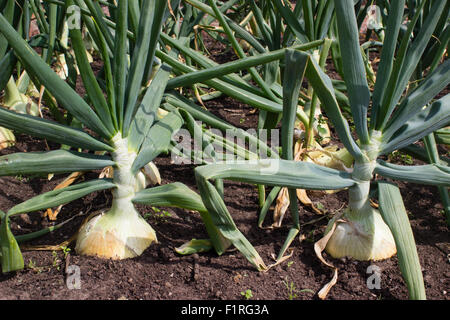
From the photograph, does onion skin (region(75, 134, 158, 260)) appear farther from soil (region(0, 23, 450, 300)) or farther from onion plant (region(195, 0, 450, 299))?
onion plant (region(195, 0, 450, 299))

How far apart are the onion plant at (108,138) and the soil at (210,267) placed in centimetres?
6

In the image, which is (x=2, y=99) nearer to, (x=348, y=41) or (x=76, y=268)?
(x=76, y=268)

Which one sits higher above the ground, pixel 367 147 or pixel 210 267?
pixel 367 147

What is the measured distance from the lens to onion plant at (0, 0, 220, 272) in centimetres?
144

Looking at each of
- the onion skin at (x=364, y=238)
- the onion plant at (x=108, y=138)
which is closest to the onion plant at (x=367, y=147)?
the onion skin at (x=364, y=238)

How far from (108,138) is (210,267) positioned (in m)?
0.45

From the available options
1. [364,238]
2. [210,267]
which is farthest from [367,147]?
[210,267]

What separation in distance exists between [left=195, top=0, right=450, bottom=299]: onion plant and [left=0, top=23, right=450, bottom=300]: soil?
80 mm

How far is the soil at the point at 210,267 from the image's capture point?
148 cm

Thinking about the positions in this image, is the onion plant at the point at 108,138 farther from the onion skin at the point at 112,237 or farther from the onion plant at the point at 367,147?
the onion plant at the point at 367,147

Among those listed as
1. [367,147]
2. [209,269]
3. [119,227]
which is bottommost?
[209,269]

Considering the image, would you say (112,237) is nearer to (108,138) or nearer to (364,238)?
(108,138)

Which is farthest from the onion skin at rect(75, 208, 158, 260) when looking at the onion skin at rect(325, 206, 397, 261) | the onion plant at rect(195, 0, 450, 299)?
the onion skin at rect(325, 206, 397, 261)

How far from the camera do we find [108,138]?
155cm
